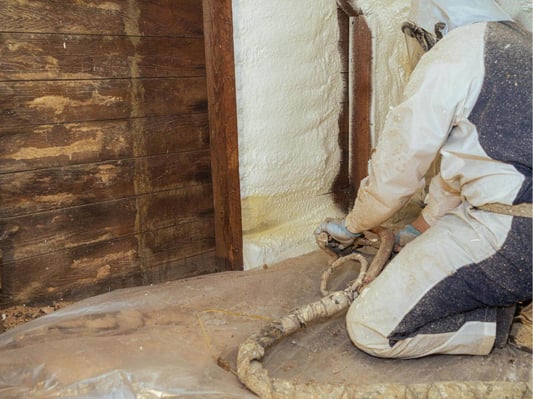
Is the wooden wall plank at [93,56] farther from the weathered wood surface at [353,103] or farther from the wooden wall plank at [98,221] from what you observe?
the weathered wood surface at [353,103]

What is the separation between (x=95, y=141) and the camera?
2012 millimetres

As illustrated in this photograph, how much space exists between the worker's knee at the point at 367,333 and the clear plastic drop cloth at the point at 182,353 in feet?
0.15

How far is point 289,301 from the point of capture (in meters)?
2.04

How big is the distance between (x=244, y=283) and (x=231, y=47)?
964 mm

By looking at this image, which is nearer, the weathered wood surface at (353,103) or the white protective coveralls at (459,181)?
the white protective coveralls at (459,181)

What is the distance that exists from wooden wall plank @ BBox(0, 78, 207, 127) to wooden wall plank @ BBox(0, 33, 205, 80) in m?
0.03

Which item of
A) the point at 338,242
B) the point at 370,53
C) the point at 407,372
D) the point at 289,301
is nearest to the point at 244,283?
the point at 289,301

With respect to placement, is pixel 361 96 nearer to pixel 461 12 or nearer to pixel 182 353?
pixel 461 12

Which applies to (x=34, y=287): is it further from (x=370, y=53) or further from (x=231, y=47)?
(x=370, y=53)

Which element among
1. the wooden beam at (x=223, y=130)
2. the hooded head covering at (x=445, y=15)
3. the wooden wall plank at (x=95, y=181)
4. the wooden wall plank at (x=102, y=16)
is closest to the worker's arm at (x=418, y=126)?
the hooded head covering at (x=445, y=15)

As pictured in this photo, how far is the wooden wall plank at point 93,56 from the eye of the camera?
180cm

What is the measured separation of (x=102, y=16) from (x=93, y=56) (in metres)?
0.15

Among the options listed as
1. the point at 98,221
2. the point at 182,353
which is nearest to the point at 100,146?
the point at 98,221

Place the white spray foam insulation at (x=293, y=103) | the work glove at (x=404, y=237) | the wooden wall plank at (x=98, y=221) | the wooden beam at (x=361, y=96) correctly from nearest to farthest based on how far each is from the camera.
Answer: the wooden wall plank at (x=98, y=221) < the work glove at (x=404, y=237) < the white spray foam insulation at (x=293, y=103) < the wooden beam at (x=361, y=96)
